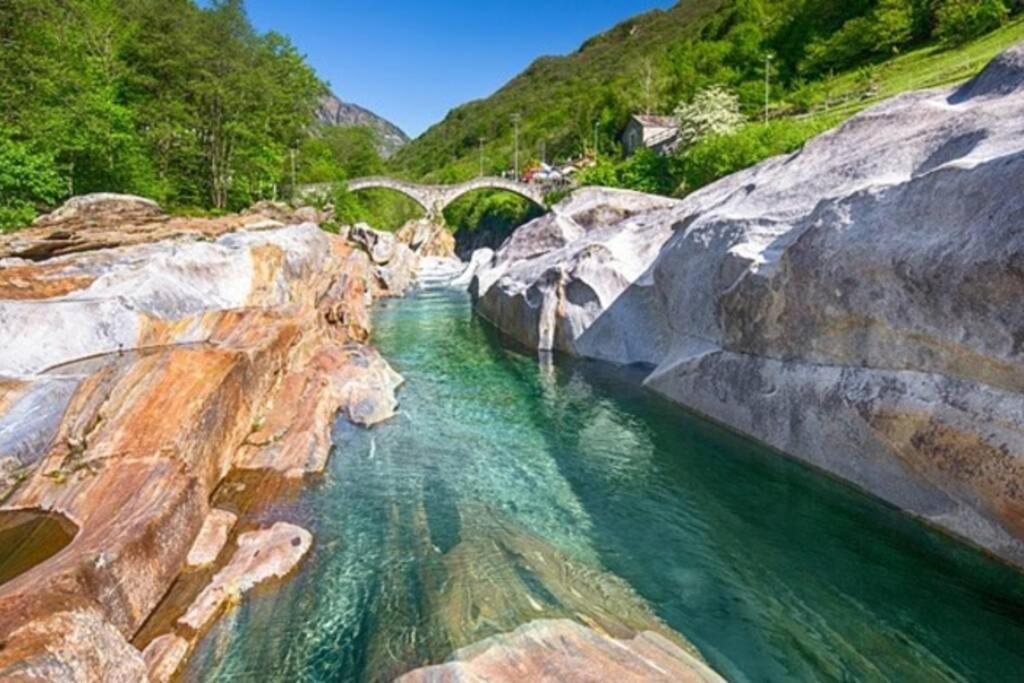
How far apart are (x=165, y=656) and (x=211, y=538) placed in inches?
95.5

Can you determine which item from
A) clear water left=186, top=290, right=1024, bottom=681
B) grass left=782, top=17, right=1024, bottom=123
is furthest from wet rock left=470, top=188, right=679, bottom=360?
grass left=782, top=17, right=1024, bottom=123

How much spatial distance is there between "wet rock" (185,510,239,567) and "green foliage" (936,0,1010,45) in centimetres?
6710

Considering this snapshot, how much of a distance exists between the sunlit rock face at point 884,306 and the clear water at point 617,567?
85 cm

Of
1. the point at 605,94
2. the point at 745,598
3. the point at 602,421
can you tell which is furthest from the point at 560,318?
the point at 605,94

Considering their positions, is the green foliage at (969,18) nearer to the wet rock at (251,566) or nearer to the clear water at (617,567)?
the clear water at (617,567)

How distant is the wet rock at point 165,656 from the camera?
A: 6.48m

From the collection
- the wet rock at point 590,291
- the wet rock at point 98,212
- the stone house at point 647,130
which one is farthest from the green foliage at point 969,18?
the wet rock at point 98,212

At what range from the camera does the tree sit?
53169mm

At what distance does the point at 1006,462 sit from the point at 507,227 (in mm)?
84075

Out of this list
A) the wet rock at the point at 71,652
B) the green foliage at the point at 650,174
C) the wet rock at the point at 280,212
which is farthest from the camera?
the green foliage at the point at 650,174

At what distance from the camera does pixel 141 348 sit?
49.0 ft

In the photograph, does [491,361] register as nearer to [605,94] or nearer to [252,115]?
[252,115]

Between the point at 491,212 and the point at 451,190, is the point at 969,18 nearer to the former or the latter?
the point at 451,190

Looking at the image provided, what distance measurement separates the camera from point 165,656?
6695 mm
